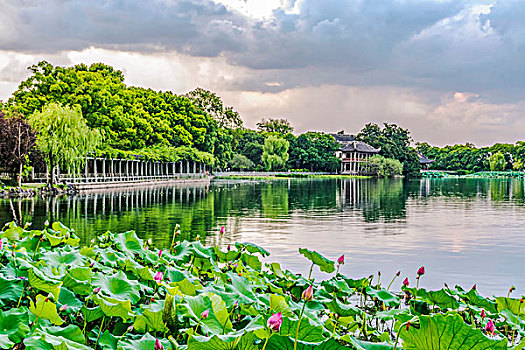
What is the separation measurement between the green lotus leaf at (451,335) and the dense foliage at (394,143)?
271 feet

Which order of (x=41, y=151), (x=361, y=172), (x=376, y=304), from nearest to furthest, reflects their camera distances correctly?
(x=376, y=304)
(x=41, y=151)
(x=361, y=172)

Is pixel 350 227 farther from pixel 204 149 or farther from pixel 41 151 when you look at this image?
pixel 204 149

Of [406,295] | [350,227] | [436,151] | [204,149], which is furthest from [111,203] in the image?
[436,151]

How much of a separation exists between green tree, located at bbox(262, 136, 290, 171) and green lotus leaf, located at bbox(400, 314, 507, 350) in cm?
6981

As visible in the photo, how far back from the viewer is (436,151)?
108062mm

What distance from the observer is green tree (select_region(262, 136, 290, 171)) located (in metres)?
72.2

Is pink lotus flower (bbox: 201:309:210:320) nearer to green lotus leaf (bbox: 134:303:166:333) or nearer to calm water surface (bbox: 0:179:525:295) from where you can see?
green lotus leaf (bbox: 134:303:166:333)

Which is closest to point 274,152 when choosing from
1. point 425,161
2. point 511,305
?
point 425,161

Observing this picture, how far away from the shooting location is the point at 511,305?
4492mm

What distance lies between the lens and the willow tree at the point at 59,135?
3047cm

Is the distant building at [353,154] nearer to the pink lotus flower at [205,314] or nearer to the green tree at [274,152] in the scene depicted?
the green tree at [274,152]

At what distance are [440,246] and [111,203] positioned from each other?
49.6 ft

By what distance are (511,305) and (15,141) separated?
28.2 meters

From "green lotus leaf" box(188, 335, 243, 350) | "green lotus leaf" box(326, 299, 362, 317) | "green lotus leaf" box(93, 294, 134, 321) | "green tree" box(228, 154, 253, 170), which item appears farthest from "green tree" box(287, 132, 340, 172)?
"green lotus leaf" box(188, 335, 243, 350)
